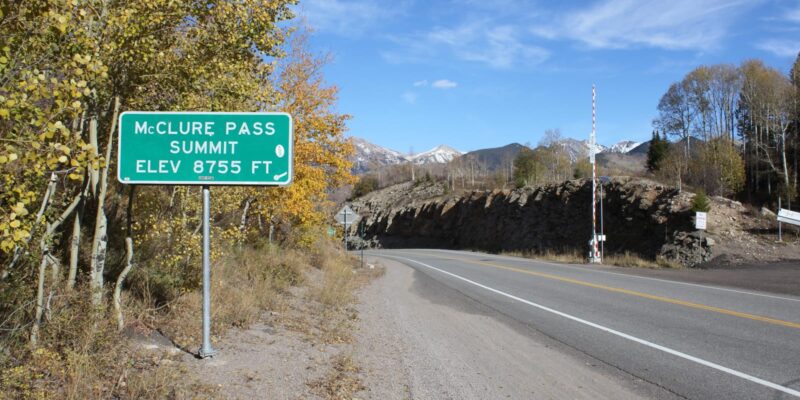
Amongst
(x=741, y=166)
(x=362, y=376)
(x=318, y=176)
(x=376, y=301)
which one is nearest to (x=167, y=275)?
(x=362, y=376)

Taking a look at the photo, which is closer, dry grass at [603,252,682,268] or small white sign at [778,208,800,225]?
small white sign at [778,208,800,225]

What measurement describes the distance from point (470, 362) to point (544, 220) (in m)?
43.6

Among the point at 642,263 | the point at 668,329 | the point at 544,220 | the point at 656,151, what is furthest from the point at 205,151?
the point at 656,151

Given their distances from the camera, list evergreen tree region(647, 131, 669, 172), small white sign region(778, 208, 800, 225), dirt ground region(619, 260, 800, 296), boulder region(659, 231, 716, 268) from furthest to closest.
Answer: evergreen tree region(647, 131, 669, 172) < boulder region(659, 231, 716, 268) < small white sign region(778, 208, 800, 225) < dirt ground region(619, 260, 800, 296)

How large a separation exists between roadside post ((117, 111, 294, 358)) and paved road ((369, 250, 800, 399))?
376 cm

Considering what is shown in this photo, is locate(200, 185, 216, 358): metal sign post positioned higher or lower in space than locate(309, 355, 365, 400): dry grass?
higher

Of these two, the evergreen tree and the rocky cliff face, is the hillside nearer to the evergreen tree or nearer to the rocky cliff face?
the rocky cliff face

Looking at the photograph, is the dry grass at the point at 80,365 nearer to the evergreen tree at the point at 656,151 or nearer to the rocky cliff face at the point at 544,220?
the rocky cliff face at the point at 544,220

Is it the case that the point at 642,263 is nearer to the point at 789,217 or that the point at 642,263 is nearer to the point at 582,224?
the point at 789,217

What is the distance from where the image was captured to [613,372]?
272 inches

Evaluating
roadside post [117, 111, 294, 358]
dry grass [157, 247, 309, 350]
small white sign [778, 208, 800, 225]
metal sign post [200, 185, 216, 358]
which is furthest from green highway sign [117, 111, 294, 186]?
small white sign [778, 208, 800, 225]

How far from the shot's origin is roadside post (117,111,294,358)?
19.9 feet

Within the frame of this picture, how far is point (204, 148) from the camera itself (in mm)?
6152

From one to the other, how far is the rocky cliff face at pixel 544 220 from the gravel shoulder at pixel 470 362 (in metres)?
22.5
